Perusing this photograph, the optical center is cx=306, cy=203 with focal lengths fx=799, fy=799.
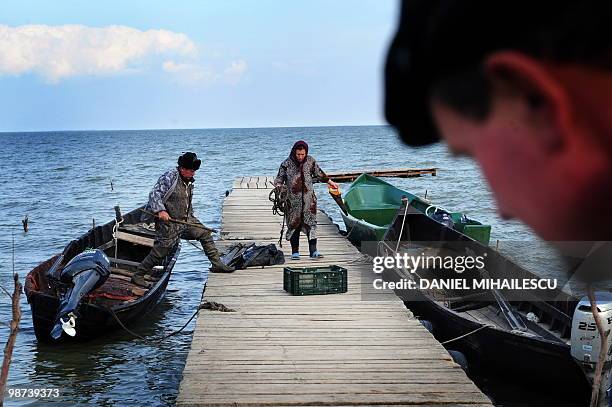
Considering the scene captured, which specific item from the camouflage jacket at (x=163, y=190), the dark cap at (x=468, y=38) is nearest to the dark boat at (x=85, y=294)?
the camouflage jacket at (x=163, y=190)

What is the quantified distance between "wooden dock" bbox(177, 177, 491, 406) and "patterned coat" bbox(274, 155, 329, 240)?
4.74ft

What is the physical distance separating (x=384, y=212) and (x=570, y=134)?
61.1ft

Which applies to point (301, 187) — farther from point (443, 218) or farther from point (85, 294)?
point (443, 218)

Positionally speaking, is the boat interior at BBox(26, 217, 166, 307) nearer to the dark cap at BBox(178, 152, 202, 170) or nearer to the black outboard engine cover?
the dark cap at BBox(178, 152, 202, 170)

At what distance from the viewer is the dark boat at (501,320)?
918cm

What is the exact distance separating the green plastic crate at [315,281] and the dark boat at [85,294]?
2.54 m

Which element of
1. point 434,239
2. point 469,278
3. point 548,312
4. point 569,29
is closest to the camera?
point 569,29

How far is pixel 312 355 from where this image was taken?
7582 mm

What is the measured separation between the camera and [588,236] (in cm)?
80

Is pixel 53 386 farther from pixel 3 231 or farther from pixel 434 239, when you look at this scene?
pixel 3 231

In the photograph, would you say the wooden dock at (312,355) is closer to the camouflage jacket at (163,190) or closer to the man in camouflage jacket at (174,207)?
the man in camouflage jacket at (174,207)

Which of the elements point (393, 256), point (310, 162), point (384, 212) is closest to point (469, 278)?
point (393, 256)

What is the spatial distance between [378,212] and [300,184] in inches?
280

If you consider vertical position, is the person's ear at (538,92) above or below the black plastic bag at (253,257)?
above
